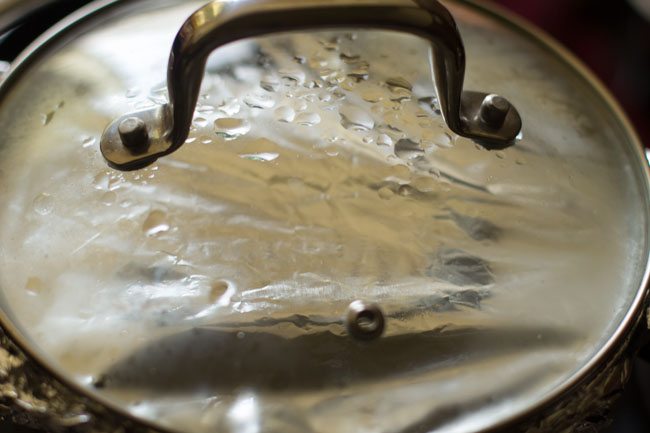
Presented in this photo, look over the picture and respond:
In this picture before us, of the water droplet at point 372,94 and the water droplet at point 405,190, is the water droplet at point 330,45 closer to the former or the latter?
the water droplet at point 372,94

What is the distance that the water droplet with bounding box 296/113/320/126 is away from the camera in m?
0.63

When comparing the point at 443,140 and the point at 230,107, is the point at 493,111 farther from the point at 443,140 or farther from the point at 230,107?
the point at 230,107

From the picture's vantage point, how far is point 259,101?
2.13ft

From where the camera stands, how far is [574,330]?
0.54 metres

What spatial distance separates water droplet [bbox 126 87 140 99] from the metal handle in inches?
2.1

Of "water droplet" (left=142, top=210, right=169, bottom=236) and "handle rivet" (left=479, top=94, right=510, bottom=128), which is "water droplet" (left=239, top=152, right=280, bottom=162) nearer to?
"water droplet" (left=142, top=210, right=169, bottom=236)

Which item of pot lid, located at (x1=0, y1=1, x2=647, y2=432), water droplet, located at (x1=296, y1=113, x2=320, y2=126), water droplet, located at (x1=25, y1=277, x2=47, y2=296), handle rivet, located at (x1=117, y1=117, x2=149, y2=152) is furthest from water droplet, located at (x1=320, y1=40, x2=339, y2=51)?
water droplet, located at (x1=25, y1=277, x2=47, y2=296)

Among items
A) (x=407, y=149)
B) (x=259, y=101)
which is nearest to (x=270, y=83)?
(x=259, y=101)

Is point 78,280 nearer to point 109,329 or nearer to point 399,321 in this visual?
point 109,329

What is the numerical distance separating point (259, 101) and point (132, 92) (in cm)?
12

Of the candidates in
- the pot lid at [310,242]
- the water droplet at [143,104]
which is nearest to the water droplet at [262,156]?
the pot lid at [310,242]

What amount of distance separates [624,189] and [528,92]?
0.14 meters

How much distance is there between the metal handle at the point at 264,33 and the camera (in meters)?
0.49

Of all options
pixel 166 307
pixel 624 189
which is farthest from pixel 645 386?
pixel 166 307
